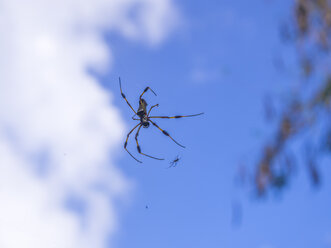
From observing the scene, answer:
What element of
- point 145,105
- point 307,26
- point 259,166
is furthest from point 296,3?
point 145,105

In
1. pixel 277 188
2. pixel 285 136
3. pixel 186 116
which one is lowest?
pixel 186 116

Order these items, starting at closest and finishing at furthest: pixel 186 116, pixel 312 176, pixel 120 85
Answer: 1. pixel 186 116
2. pixel 120 85
3. pixel 312 176

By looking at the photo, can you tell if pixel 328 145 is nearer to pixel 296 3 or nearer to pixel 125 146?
pixel 296 3

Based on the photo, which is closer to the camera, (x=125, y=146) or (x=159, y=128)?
(x=159, y=128)

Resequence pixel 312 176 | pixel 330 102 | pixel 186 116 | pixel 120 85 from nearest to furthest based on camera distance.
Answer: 1. pixel 186 116
2. pixel 120 85
3. pixel 312 176
4. pixel 330 102

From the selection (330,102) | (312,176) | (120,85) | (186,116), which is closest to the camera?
(186,116)

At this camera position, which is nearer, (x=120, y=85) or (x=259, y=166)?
(x=120, y=85)

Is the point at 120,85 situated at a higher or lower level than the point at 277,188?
lower

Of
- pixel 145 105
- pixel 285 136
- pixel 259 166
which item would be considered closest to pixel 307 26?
pixel 285 136

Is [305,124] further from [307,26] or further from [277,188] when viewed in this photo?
[307,26]
